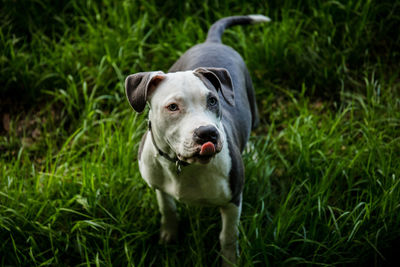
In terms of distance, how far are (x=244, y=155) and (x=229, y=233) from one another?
2.63ft

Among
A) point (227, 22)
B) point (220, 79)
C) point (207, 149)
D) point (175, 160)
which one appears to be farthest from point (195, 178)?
point (227, 22)

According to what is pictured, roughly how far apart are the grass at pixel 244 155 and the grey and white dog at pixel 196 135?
0.72 feet

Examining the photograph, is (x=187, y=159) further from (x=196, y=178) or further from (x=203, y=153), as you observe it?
(x=196, y=178)

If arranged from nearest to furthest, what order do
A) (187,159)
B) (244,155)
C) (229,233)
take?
(187,159) → (229,233) → (244,155)

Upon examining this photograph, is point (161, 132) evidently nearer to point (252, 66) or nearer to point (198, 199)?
point (198, 199)

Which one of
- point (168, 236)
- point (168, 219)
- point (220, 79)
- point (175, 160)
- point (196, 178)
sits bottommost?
point (168, 236)

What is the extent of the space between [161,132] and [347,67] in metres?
2.57

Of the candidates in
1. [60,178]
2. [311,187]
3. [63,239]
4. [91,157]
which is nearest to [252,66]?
[311,187]

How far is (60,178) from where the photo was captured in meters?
3.18

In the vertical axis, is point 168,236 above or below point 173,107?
below

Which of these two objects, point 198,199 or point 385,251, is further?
point 385,251

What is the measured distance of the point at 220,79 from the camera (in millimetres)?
2389

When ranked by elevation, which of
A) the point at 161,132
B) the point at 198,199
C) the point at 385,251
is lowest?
the point at 385,251

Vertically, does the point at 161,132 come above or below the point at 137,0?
above
